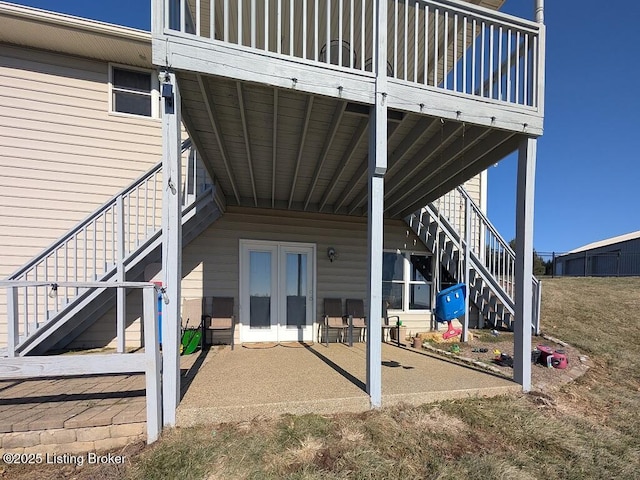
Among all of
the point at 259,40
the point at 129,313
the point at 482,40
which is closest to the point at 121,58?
the point at 259,40

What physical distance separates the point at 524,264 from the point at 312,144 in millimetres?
2957

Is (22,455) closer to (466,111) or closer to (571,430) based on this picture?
(571,430)

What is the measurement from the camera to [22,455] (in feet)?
8.16

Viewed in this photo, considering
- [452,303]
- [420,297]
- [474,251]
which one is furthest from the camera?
[420,297]

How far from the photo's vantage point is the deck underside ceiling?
318 cm

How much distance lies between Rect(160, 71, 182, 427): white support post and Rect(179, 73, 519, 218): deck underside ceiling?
0.39m

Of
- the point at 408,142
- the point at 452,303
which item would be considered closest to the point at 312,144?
the point at 408,142

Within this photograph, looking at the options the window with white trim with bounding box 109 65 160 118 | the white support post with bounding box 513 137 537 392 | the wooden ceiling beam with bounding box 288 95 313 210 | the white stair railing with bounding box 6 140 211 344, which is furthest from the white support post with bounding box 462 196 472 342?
the window with white trim with bounding box 109 65 160 118

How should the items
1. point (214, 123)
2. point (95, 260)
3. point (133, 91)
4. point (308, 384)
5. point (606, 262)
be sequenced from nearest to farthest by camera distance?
1. point (214, 123)
2. point (308, 384)
3. point (95, 260)
4. point (133, 91)
5. point (606, 262)

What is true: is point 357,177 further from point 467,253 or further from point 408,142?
point 467,253

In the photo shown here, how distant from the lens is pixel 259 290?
605 centimetres

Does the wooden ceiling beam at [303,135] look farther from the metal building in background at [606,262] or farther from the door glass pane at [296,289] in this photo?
the metal building in background at [606,262]

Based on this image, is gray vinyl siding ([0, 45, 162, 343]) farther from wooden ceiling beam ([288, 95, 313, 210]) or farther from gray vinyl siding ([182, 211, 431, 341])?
wooden ceiling beam ([288, 95, 313, 210])

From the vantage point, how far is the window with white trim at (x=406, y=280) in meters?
6.79
